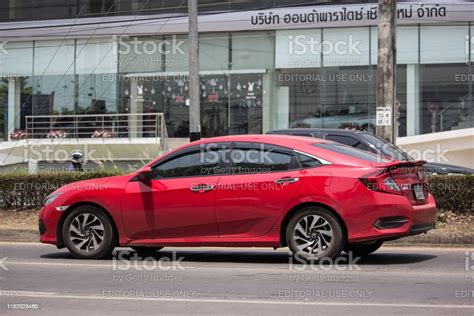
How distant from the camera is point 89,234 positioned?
33.5 ft

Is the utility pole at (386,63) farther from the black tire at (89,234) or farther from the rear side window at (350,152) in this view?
the black tire at (89,234)

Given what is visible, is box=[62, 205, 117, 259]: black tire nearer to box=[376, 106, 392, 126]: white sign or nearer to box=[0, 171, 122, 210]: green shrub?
box=[0, 171, 122, 210]: green shrub

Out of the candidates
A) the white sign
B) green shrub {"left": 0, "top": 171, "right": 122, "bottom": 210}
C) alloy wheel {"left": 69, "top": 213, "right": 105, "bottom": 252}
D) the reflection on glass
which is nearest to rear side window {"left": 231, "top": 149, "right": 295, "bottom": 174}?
alloy wheel {"left": 69, "top": 213, "right": 105, "bottom": 252}

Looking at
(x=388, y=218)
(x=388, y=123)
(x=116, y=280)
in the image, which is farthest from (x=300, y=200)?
(x=388, y=123)

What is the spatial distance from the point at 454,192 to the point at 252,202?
188 inches

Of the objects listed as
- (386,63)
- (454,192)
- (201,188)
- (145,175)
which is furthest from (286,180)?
(386,63)

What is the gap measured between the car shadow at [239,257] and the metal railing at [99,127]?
14855 mm

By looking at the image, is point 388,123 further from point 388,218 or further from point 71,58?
point 71,58

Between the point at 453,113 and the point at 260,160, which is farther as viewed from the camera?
the point at 453,113

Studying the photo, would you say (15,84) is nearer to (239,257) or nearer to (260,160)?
(239,257)

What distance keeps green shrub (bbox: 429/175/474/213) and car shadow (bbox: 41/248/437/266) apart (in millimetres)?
2210

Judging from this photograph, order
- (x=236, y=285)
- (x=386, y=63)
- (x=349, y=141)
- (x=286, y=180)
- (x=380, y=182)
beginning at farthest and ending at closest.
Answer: (x=386, y=63)
(x=349, y=141)
(x=286, y=180)
(x=380, y=182)
(x=236, y=285)

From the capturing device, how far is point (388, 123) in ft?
46.6

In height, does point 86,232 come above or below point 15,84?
below
